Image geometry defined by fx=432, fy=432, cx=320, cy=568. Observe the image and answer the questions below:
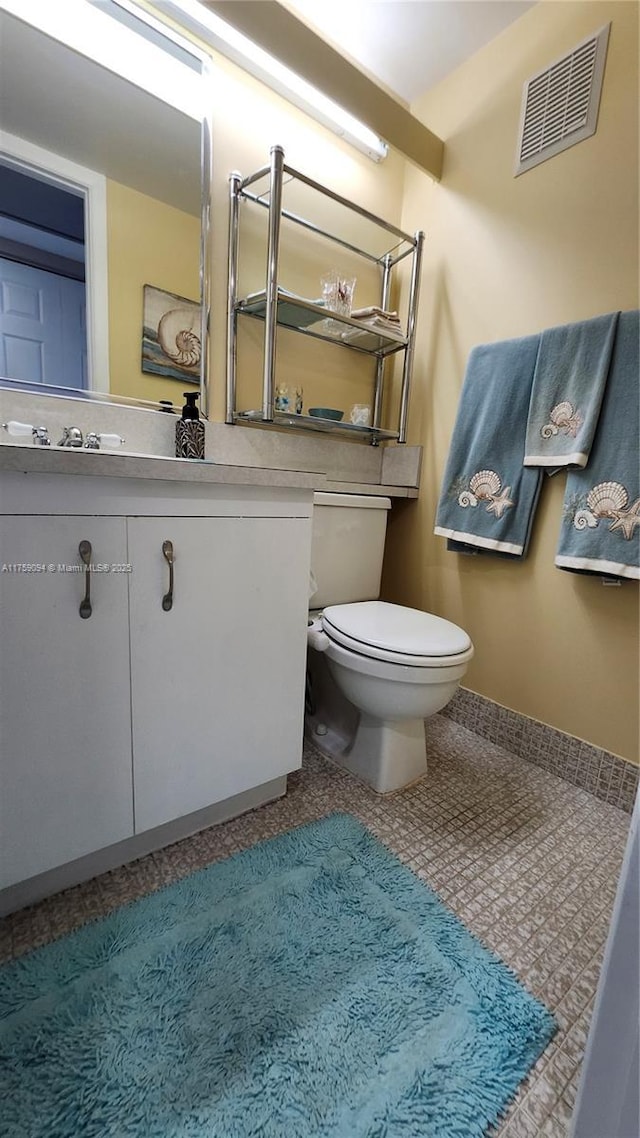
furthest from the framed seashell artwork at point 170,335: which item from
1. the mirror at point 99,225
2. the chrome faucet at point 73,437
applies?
the chrome faucet at point 73,437

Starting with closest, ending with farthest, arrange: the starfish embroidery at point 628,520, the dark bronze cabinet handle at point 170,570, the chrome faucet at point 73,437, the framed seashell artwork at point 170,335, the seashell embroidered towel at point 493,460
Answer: the dark bronze cabinet handle at point 170,570 < the chrome faucet at point 73,437 < the starfish embroidery at point 628,520 < the framed seashell artwork at point 170,335 < the seashell embroidered towel at point 493,460

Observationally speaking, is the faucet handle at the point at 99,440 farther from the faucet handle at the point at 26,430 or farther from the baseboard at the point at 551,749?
the baseboard at the point at 551,749

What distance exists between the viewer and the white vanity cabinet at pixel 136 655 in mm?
710

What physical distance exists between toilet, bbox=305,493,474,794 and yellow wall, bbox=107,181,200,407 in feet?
2.09

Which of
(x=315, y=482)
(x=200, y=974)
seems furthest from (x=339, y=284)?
(x=200, y=974)

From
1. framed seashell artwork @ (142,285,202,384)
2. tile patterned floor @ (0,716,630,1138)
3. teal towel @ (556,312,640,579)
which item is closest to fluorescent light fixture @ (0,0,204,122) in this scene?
framed seashell artwork @ (142,285,202,384)

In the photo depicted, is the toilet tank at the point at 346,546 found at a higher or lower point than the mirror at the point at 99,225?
lower

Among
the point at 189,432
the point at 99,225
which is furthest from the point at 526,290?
the point at 99,225

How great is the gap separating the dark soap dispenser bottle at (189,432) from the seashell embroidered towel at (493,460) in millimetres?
846

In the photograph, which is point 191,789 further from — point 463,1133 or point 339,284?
point 339,284

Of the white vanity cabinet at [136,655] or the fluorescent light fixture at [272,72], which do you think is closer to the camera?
the white vanity cabinet at [136,655]

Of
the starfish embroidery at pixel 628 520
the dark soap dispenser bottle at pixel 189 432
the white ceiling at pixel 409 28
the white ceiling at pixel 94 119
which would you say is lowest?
the starfish embroidery at pixel 628 520

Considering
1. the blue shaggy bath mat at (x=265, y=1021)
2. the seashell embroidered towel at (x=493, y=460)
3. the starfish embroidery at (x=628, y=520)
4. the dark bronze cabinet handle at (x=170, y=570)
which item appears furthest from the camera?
the seashell embroidered towel at (x=493, y=460)

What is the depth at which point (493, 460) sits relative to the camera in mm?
1414
